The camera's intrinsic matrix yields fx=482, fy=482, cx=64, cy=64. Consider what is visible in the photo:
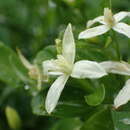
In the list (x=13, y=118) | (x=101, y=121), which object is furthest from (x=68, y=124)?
(x=101, y=121)

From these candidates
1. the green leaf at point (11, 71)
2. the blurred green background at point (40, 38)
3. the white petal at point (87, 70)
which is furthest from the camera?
the green leaf at point (11, 71)

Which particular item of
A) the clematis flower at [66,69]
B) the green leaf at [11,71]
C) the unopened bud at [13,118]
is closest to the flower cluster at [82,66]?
the clematis flower at [66,69]

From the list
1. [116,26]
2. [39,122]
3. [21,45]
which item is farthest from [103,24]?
[21,45]

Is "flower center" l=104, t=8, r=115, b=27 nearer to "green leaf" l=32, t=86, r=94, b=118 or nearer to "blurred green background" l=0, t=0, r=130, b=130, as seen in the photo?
"blurred green background" l=0, t=0, r=130, b=130

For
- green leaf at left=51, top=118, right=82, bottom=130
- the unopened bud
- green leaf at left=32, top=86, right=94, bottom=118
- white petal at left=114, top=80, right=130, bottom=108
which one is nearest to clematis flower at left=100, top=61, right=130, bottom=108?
white petal at left=114, top=80, right=130, bottom=108

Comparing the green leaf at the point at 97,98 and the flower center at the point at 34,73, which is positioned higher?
the green leaf at the point at 97,98

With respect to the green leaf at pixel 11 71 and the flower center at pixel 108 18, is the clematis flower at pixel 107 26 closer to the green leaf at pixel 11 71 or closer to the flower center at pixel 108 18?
the flower center at pixel 108 18

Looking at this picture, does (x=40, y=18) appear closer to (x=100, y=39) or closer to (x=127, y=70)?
Answer: (x=100, y=39)
